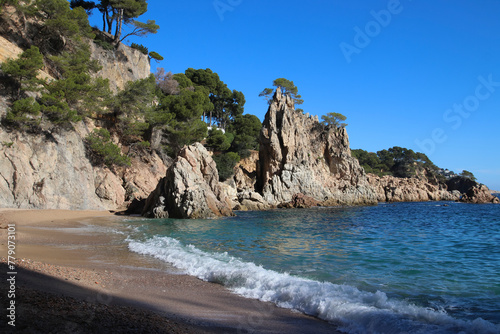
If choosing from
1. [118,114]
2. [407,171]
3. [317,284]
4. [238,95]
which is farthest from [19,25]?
[407,171]

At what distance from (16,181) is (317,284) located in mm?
21154

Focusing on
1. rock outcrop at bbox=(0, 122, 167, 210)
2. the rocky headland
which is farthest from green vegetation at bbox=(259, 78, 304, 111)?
rock outcrop at bbox=(0, 122, 167, 210)

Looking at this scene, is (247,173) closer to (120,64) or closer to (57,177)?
(120,64)

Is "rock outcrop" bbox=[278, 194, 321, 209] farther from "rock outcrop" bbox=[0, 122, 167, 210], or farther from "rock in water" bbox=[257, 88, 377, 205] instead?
"rock outcrop" bbox=[0, 122, 167, 210]

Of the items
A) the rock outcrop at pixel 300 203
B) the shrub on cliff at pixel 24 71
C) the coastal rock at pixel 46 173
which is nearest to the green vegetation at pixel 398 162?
the rock outcrop at pixel 300 203

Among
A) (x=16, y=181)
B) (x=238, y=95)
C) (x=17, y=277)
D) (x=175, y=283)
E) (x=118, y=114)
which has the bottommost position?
(x=175, y=283)

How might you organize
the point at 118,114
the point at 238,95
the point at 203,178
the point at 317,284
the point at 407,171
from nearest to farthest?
the point at 317,284, the point at 203,178, the point at 118,114, the point at 238,95, the point at 407,171

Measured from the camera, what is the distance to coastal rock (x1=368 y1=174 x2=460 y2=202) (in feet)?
223

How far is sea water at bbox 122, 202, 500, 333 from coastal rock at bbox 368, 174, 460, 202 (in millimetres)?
55181

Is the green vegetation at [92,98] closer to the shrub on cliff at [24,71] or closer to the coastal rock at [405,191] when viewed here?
the shrub on cliff at [24,71]

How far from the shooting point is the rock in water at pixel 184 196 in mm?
25312

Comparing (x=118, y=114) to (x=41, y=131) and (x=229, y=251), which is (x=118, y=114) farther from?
(x=229, y=251)

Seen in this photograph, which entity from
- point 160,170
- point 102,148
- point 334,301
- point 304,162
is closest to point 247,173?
point 304,162

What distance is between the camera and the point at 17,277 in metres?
5.48
